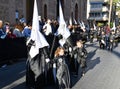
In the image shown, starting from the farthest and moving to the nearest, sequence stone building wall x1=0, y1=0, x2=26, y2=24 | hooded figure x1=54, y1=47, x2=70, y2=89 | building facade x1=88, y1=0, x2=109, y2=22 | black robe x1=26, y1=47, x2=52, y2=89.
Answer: building facade x1=88, y1=0, x2=109, y2=22
stone building wall x1=0, y1=0, x2=26, y2=24
black robe x1=26, y1=47, x2=52, y2=89
hooded figure x1=54, y1=47, x2=70, y2=89

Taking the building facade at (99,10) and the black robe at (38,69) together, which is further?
the building facade at (99,10)

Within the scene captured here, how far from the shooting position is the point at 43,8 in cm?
3972

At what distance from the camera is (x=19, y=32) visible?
60.2ft

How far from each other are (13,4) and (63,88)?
21125mm

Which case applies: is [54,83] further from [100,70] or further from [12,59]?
[12,59]

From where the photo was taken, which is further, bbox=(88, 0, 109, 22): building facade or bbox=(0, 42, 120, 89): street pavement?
bbox=(88, 0, 109, 22): building facade

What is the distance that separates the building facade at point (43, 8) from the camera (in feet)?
96.1

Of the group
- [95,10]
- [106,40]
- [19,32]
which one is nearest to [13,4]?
[106,40]

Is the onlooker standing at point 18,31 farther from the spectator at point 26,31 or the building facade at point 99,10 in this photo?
the building facade at point 99,10

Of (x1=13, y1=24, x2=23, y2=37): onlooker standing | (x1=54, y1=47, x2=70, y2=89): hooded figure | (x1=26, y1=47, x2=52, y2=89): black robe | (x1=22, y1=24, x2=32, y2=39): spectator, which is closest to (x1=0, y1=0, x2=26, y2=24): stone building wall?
(x1=13, y1=24, x2=23, y2=37): onlooker standing

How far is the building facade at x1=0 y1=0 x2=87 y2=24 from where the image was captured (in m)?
29.3

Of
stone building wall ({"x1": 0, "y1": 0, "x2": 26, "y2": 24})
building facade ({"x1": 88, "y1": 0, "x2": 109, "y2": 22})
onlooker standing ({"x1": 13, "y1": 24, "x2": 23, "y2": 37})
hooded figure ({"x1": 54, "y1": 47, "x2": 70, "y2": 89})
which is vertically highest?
stone building wall ({"x1": 0, "y1": 0, "x2": 26, "y2": 24})

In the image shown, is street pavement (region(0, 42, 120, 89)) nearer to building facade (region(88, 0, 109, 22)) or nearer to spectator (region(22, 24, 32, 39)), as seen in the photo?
spectator (region(22, 24, 32, 39))

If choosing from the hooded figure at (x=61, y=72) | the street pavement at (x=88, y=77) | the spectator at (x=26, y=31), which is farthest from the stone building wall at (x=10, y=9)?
the hooded figure at (x=61, y=72)
